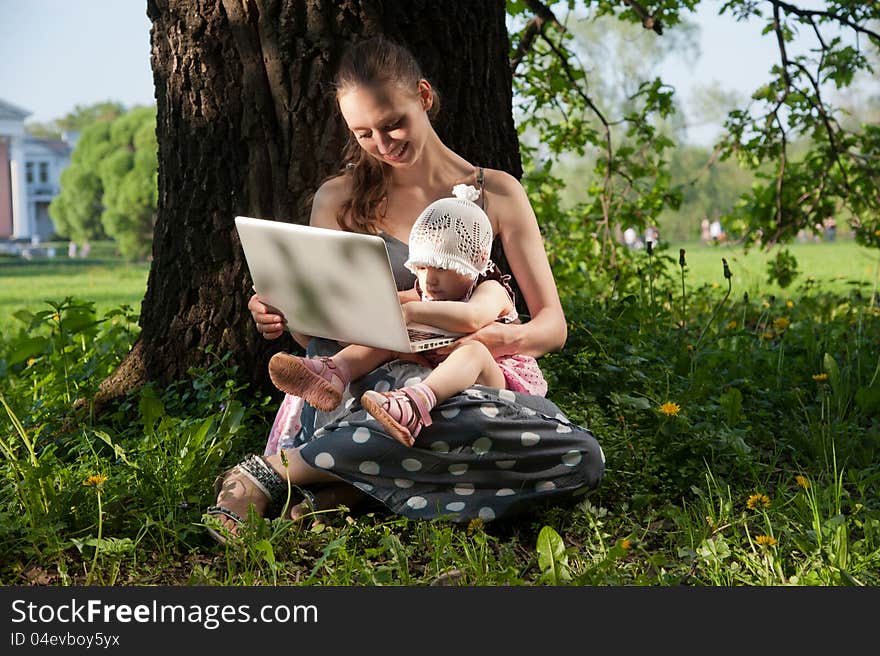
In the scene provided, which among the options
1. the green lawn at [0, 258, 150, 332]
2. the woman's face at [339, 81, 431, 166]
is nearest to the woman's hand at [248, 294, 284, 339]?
the woman's face at [339, 81, 431, 166]

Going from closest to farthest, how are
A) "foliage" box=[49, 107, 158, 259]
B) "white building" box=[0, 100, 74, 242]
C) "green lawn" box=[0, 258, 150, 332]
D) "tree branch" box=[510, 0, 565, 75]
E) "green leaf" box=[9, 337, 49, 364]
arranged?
"green leaf" box=[9, 337, 49, 364], "tree branch" box=[510, 0, 565, 75], "green lawn" box=[0, 258, 150, 332], "foliage" box=[49, 107, 158, 259], "white building" box=[0, 100, 74, 242]

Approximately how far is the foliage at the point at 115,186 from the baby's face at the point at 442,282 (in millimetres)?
24230

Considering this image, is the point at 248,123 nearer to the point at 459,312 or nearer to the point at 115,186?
the point at 459,312

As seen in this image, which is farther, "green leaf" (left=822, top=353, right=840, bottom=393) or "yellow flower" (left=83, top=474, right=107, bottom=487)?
"green leaf" (left=822, top=353, right=840, bottom=393)

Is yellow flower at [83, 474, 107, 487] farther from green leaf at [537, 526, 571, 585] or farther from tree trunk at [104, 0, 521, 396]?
green leaf at [537, 526, 571, 585]

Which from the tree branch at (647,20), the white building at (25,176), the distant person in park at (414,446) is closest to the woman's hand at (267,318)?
the distant person in park at (414,446)

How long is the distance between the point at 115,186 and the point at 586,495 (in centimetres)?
2835

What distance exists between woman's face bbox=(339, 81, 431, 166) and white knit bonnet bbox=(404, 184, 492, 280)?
18 cm

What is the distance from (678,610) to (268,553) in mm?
955

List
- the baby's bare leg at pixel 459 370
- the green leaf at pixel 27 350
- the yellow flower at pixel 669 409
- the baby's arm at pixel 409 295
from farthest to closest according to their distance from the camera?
the green leaf at pixel 27 350 < the yellow flower at pixel 669 409 < the baby's arm at pixel 409 295 < the baby's bare leg at pixel 459 370

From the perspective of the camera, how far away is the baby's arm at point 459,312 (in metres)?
2.86

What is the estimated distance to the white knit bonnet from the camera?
2873 mm

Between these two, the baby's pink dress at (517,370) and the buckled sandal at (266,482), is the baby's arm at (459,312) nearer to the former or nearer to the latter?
the baby's pink dress at (517,370)

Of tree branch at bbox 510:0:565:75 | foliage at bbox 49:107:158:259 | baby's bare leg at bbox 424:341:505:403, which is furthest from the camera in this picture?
foliage at bbox 49:107:158:259
